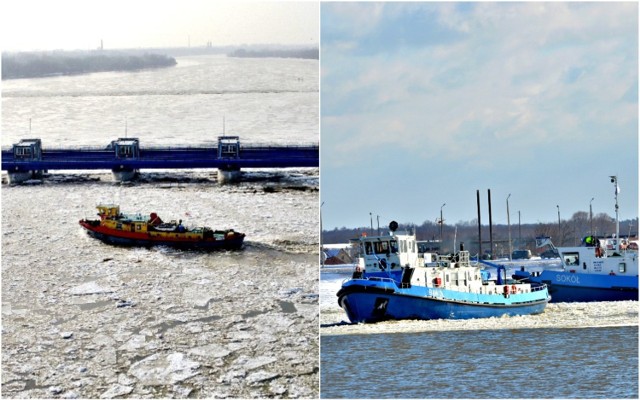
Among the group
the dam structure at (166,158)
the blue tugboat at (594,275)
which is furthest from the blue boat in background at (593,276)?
the dam structure at (166,158)

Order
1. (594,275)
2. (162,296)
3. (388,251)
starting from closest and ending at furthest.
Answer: (162,296), (388,251), (594,275)

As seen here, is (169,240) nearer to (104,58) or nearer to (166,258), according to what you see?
(166,258)

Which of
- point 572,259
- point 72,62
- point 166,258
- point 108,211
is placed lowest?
point 572,259

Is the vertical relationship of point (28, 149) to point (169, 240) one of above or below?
above

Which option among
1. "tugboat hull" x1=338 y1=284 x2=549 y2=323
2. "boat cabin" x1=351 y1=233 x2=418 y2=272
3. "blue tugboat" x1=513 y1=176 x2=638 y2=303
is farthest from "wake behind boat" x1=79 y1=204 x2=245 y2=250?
"blue tugboat" x1=513 y1=176 x2=638 y2=303

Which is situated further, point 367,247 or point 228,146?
point 367,247

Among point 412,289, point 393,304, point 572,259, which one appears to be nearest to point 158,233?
point 393,304
